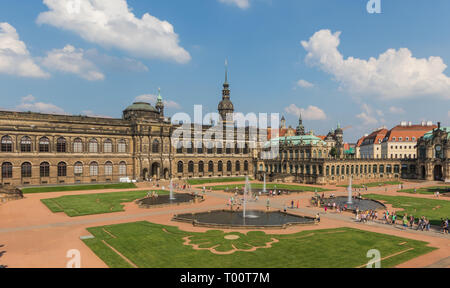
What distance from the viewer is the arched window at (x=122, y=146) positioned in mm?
91312

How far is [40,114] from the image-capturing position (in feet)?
269

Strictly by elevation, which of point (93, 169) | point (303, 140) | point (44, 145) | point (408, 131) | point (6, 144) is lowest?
point (93, 169)

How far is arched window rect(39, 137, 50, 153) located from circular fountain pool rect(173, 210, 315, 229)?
2191 inches

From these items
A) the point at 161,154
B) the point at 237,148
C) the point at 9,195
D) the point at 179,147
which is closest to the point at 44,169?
the point at 9,195

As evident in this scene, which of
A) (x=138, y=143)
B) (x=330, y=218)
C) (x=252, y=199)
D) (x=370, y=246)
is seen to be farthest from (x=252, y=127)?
(x=370, y=246)

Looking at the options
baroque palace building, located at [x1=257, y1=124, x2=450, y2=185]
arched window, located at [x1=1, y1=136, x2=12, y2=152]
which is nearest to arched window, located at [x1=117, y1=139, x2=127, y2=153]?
arched window, located at [x1=1, y1=136, x2=12, y2=152]

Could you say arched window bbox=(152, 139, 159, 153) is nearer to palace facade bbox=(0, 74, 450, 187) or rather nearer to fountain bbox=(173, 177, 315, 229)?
palace facade bbox=(0, 74, 450, 187)

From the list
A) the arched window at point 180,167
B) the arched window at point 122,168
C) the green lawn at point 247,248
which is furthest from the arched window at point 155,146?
the green lawn at point 247,248

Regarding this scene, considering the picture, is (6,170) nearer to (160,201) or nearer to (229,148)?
(160,201)

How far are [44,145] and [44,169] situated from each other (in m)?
6.34

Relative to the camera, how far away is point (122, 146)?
9206 cm

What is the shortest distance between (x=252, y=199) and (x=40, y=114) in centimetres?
6351
